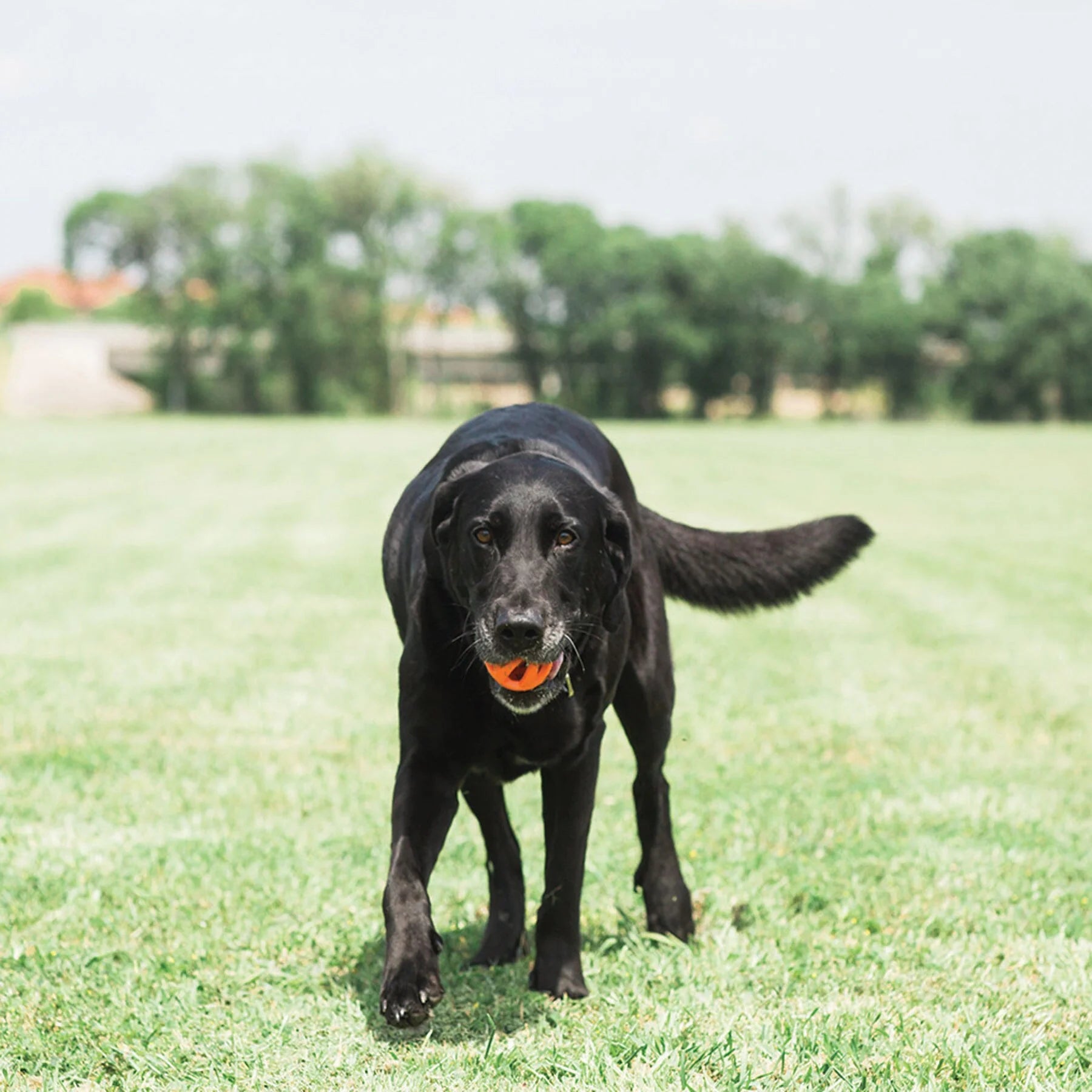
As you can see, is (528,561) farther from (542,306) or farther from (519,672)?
(542,306)

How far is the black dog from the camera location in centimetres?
324

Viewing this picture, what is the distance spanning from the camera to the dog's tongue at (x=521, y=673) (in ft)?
10.5

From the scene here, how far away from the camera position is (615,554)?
11.8 feet

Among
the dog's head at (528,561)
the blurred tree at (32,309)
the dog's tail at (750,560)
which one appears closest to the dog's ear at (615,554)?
the dog's head at (528,561)

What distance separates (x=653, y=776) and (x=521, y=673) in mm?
1187

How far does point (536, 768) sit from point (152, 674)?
519 centimetres

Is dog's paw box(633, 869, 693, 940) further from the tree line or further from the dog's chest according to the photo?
the tree line

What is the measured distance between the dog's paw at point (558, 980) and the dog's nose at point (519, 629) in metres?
1.06

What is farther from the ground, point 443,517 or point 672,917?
point 443,517

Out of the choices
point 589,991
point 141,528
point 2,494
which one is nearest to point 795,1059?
point 589,991

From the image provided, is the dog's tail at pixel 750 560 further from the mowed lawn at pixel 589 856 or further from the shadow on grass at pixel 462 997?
the shadow on grass at pixel 462 997

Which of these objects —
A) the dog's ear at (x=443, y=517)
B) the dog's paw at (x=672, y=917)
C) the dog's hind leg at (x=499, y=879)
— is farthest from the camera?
the dog's paw at (x=672, y=917)

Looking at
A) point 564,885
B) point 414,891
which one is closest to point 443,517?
point 414,891

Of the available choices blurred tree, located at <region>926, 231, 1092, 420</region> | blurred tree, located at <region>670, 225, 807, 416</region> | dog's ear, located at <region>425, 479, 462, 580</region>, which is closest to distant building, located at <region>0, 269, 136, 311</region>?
blurred tree, located at <region>670, 225, 807, 416</region>
